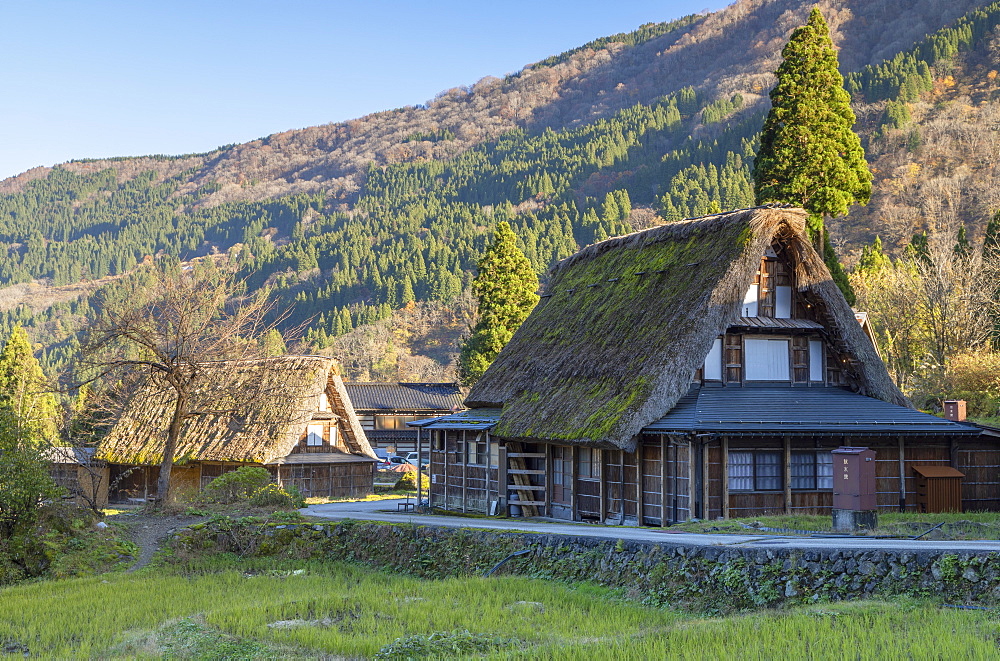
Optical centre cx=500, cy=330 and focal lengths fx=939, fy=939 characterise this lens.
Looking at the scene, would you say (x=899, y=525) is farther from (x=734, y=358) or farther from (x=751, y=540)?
(x=734, y=358)

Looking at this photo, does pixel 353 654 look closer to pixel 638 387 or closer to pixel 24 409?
pixel 638 387

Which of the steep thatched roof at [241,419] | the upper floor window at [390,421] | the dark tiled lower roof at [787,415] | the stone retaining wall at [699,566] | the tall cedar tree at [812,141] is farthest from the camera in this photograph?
the upper floor window at [390,421]

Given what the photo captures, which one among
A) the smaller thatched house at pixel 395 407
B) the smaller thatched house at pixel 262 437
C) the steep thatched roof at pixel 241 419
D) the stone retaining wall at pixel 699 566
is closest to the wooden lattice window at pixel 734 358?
the stone retaining wall at pixel 699 566

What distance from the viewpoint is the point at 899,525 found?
1797 cm

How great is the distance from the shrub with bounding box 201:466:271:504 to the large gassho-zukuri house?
579cm

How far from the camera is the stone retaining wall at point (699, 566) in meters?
12.6

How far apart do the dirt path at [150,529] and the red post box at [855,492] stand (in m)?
15.0

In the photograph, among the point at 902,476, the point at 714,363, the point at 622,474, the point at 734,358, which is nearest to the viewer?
the point at 902,476

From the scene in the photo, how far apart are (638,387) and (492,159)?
144675mm

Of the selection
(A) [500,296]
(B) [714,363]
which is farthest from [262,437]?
(B) [714,363]

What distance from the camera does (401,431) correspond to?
213 ft

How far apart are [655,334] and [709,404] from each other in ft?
8.93

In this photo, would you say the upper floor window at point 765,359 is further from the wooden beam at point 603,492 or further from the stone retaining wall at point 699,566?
the stone retaining wall at point 699,566

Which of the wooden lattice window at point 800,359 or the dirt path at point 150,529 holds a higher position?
the wooden lattice window at point 800,359
